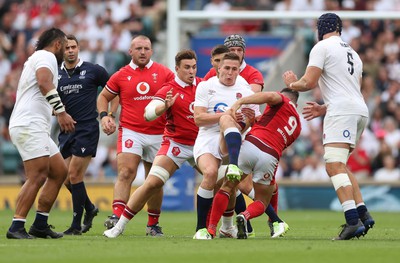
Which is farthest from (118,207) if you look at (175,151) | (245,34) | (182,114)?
(245,34)

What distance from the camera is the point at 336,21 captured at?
42.6 ft

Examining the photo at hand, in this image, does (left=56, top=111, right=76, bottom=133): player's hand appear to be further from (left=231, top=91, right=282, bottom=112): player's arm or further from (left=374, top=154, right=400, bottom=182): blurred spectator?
(left=374, top=154, right=400, bottom=182): blurred spectator

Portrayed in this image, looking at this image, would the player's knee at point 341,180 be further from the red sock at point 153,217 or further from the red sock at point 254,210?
the red sock at point 153,217

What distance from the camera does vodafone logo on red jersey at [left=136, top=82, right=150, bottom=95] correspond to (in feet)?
48.6

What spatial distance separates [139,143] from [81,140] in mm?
790

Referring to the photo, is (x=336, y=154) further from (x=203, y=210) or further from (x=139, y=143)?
(x=139, y=143)

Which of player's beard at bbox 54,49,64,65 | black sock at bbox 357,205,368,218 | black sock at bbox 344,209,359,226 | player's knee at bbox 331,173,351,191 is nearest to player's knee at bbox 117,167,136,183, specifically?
player's beard at bbox 54,49,64,65

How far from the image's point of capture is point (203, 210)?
499 inches

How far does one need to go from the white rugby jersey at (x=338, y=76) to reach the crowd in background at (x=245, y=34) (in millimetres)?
10772

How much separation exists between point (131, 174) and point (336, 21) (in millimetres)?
3550

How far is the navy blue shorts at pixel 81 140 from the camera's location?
48.1 feet

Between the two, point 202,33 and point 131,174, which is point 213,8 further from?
point 131,174

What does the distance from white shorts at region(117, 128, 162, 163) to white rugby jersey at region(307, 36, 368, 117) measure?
290 centimetres

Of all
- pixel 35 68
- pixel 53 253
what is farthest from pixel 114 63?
pixel 53 253
